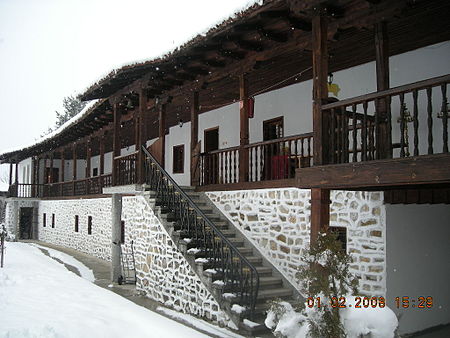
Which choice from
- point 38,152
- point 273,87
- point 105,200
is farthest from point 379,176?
point 38,152

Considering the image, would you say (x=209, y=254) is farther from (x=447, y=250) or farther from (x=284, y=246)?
(x=447, y=250)

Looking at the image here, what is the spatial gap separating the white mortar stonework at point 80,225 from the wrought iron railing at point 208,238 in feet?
22.4

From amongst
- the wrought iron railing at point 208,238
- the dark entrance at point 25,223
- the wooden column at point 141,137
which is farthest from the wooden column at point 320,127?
the dark entrance at point 25,223

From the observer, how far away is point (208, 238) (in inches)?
337

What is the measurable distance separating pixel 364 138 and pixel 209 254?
3.98 meters

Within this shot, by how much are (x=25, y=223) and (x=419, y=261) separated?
25082mm

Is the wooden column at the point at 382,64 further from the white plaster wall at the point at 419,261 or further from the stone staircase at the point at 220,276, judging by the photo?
the stone staircase at the point at 220,276

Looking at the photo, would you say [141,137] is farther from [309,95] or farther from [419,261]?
[419,261]

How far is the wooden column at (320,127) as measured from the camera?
18.9 feet

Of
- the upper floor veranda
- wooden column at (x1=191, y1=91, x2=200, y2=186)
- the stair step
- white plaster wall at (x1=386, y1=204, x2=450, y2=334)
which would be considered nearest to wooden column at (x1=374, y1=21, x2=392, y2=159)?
the upper floor veranda

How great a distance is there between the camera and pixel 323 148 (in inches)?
229

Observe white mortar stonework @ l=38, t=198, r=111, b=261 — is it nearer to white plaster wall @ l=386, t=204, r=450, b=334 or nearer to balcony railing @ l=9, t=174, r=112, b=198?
balcony railing @ l=9, t=174, r=112, b=198

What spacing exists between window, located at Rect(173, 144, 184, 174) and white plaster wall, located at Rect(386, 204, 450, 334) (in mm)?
10760

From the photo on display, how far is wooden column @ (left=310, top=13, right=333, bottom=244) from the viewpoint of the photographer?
5754 millimetres
